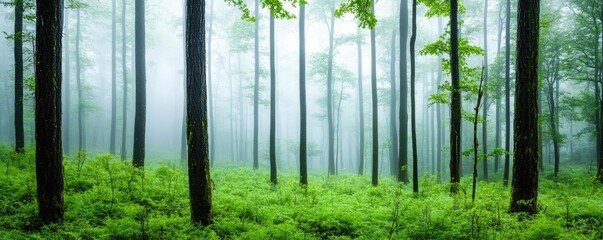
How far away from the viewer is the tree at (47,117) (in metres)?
5.50

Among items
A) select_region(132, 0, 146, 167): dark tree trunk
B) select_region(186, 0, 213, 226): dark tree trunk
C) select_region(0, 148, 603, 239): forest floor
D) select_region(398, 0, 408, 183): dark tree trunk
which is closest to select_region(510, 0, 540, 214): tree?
select_region(0, 148, 603, 239): forest floor

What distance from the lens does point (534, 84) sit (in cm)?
635

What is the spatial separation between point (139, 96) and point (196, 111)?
6854 millimetres

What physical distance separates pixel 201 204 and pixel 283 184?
21.9ft

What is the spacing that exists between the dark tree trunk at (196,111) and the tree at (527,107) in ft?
23.2

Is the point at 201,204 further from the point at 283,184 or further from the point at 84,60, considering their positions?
the point at 84,60

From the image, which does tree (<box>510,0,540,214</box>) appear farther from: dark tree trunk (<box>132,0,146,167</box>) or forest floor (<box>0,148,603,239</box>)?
dark tree trunk (<box>132,0,146,167</box>)

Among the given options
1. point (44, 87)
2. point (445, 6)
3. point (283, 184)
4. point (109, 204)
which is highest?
point (445, 6)

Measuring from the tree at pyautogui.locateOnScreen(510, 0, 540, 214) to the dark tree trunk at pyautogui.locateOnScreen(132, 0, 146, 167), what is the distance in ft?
39.9

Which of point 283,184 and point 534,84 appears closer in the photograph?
point 534,84

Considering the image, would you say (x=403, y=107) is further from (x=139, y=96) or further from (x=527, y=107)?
(x=139, y=96)

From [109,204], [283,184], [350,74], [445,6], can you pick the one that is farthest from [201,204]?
[350,74]

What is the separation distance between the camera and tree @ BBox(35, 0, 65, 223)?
5504mm

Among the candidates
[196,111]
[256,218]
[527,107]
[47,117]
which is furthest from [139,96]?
[527,107]
